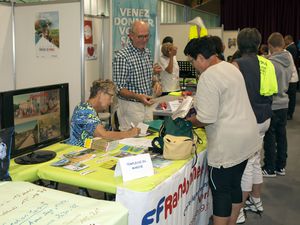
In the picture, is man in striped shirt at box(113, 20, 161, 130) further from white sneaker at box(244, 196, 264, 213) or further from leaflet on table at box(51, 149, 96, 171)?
white sneaker at box(244, 196, 264, 213)

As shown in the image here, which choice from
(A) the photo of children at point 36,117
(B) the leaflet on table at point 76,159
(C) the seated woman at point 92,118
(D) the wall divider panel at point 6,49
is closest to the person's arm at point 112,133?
(C) the seated woman at point 92,118

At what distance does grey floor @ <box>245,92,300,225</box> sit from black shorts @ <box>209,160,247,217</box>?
0.74 meters

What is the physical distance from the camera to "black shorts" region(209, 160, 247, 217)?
1895 millimetres

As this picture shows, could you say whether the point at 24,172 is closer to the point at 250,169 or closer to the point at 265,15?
the point at 250,169

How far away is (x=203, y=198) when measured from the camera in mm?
2217

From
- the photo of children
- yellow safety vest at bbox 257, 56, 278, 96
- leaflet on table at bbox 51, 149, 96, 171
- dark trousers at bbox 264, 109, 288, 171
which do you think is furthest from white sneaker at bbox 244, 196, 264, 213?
the photo of children

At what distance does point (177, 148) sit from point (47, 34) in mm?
1523

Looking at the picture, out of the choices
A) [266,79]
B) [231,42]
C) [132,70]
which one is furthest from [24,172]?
[231,42]

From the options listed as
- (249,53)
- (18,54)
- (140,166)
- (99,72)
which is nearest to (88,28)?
(99,72)

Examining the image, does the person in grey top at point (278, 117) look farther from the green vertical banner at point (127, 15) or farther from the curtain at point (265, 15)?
the curtain at point (265, 15)

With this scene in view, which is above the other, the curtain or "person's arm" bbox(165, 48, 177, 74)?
the curtain

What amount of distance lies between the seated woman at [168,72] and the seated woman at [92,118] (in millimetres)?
2077

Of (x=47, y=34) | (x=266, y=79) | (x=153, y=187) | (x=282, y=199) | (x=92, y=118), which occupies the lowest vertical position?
(x=282, y=199)

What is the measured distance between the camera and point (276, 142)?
3.55 meters
